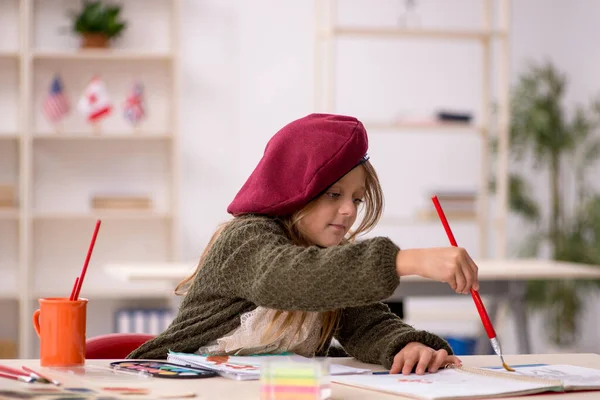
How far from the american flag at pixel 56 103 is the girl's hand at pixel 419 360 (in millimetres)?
3657

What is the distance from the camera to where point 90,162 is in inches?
193

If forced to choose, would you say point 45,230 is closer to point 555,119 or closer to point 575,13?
point 555,119

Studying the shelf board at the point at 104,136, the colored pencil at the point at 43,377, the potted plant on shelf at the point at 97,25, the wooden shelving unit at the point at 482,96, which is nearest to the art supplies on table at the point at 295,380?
the colored pencil at the point at 43,377

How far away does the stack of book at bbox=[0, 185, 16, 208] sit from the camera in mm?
4641

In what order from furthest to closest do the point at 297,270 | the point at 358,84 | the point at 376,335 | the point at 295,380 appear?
the point at 358,84, the point at 376,335, the point at 297,270, the point at 295,380

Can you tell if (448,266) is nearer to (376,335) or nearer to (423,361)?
(423,361)

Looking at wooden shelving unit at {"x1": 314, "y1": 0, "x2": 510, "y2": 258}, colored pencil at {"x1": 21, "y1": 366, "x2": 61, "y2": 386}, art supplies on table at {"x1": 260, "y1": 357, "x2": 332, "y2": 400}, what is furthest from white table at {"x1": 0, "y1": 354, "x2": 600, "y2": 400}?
wooden shelving unit at {"x1": 314, "y1": 0, "x2": 510, "y2": 258}

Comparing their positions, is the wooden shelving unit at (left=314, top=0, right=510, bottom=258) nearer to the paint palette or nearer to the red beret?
the red beret

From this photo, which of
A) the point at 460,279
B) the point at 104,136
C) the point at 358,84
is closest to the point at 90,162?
the point at 104,136

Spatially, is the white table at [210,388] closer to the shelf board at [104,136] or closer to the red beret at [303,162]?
the red beret at [303,162]

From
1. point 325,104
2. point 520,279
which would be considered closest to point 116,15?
Result: point 325,104

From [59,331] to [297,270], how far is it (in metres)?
0.36

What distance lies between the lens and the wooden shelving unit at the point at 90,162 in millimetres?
4805

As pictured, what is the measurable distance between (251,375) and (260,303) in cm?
12
